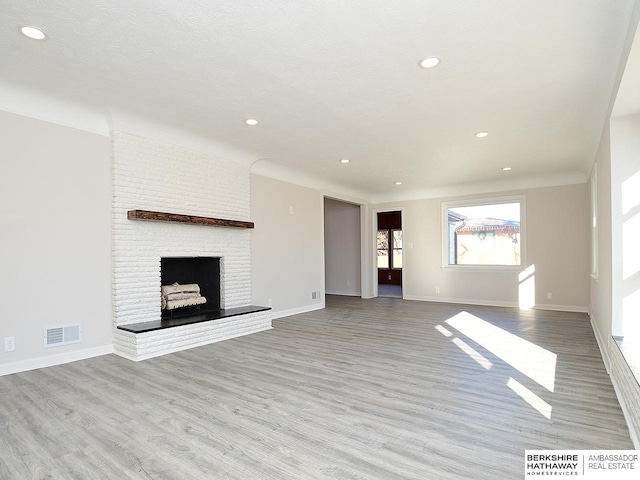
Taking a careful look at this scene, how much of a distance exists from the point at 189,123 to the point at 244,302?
106 inches

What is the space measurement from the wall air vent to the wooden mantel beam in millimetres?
1288

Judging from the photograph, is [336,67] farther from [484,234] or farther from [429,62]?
[484,234]

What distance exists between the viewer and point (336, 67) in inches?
117

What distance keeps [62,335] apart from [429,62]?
428 centimetres

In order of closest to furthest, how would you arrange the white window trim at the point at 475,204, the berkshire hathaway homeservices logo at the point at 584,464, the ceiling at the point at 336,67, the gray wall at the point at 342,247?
the berkshire hathaway homeservices logo at the point at 584,464
the ceiling at the point at 336,67
the white window trim at the point at 475,204
the gray wall at the point at 342,247

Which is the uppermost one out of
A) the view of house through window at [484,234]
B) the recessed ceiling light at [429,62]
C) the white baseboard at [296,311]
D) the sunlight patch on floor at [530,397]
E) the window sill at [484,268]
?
the recessed ceiling light at [429,62]

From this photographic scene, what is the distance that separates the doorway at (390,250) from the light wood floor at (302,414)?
7715 millimetres

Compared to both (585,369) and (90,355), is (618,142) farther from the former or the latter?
(90,355)

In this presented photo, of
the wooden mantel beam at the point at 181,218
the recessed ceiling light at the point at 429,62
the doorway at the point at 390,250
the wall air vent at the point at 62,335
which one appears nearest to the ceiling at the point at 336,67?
the recessed ceiling light at the point at 429,62

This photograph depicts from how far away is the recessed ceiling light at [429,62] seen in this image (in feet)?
9.24

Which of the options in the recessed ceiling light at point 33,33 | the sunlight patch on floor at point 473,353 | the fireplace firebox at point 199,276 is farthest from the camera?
the fireplace firebox at point 199,276

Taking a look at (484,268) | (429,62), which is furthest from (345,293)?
(429,62)

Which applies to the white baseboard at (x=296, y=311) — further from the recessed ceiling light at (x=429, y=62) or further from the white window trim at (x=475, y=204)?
the recessed ceiling light at (x=429, y=62)

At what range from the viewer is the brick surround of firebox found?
4.07 meters
